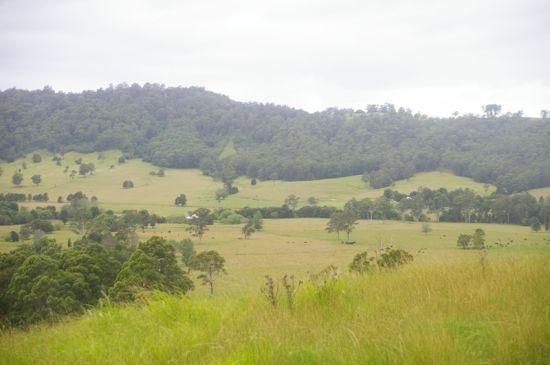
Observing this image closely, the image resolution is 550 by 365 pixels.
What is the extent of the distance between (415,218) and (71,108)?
549 feet

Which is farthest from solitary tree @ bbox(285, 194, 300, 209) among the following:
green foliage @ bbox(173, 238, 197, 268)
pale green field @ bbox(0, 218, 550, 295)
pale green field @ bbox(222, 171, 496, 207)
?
green foliage @ bbox(173, 238, 197, 268)

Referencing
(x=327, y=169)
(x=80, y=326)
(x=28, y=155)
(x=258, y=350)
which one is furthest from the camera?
(x=28, y=155)

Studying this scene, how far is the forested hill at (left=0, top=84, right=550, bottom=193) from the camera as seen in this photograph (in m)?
131

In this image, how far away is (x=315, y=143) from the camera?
567ft

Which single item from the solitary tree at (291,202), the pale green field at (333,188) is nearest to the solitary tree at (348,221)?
the pale green field at (333,188)

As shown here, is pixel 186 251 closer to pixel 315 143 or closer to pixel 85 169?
pixel 85 169

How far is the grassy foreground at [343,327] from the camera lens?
434cm

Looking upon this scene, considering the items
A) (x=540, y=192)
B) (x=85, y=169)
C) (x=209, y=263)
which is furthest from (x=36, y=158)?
(x=540, y=192)

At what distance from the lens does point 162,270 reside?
1125 inches

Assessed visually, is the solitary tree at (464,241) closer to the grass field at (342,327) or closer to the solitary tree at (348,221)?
the solitary tree at (348,221)

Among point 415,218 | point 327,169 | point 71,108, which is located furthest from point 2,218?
point 71,108

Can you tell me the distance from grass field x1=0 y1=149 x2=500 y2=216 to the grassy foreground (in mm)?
86012

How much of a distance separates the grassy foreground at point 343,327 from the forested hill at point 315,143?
360ft

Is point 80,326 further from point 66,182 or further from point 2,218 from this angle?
point 66,182
